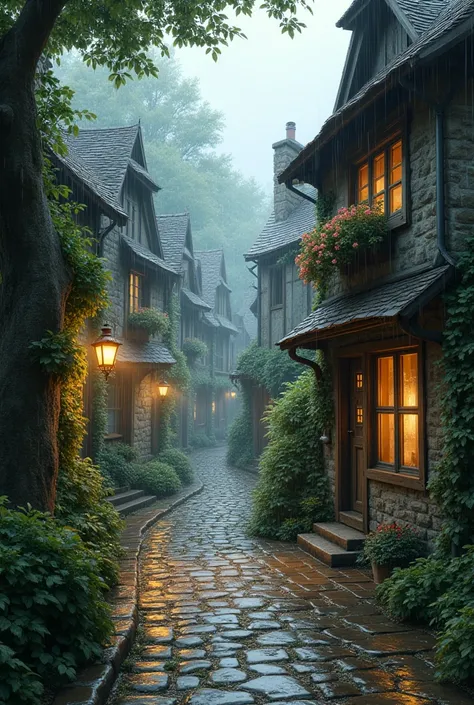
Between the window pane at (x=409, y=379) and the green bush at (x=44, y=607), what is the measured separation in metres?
4.44

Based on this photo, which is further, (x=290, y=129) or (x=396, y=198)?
(x=290, y=129)

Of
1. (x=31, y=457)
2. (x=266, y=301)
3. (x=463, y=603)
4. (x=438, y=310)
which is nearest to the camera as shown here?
(x=463, y=603)

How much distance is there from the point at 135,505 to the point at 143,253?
6.95m

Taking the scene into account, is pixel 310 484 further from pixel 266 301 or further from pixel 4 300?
pixel 266 301

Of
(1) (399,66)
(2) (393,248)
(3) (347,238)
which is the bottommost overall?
(2) (393,248)

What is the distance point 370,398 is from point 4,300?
499cm

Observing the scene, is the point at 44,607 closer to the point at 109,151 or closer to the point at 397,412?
the point at 397,412

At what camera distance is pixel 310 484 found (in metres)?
10.4

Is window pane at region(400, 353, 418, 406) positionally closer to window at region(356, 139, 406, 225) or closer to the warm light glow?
window at region(356, 139, 406, 225)

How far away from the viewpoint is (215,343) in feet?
113

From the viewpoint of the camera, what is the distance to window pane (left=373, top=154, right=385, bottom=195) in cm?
863

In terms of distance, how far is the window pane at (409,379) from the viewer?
770cm

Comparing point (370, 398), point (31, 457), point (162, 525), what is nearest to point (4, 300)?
point (31, 457)

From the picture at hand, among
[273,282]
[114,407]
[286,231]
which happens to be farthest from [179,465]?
[286,231]
